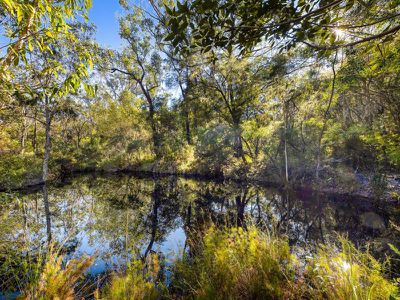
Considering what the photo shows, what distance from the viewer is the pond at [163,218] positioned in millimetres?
4430

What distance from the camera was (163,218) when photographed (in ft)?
23.4

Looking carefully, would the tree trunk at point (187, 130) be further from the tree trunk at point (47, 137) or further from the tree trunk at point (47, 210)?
the tree trunk at point (47, 210)

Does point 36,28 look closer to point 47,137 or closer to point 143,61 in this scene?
point 47,137

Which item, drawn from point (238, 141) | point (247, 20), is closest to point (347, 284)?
point (247, 20)

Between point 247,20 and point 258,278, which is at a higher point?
point 247,20

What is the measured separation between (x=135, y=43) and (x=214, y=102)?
27.0 ft

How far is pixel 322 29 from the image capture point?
66.3 inches

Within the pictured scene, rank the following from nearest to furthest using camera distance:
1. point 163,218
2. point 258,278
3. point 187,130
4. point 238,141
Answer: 1. point 258,278
2. point 163,218
3. point 238,141
4. point 187,130

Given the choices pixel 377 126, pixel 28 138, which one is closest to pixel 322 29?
pixel 377 126

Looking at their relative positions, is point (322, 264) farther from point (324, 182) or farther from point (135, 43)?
point (135, 43)

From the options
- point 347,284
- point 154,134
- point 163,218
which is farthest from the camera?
point 154,134

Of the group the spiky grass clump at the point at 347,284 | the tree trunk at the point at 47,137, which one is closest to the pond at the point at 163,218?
the spiky grass clump at the point at 347,284

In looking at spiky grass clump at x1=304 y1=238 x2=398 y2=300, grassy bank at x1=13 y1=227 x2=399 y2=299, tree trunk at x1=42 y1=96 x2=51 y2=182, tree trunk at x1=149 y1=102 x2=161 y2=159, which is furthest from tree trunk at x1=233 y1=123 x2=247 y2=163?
spiky grass clump at x1=304 y1=238 x2=398 y2=300

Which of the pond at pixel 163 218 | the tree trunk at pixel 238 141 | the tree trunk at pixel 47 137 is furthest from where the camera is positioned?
the tree trunk at pixel 238 141
